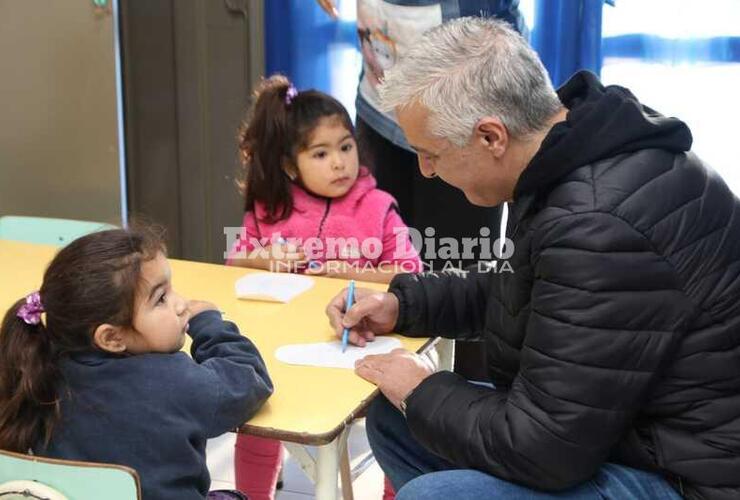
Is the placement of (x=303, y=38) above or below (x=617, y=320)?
above

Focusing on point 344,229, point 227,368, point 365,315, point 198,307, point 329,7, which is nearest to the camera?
point 227,368

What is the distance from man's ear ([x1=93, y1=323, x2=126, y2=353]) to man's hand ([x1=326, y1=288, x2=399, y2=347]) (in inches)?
17.7

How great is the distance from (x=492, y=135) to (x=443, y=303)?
48 cm

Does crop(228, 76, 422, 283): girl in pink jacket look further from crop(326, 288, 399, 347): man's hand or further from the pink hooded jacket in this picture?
crop(326, 288, 399, 347): man's hand

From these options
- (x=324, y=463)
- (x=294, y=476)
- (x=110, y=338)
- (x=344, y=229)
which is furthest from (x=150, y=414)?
(x=294, y=476)

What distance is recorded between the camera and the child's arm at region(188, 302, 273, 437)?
1398 millimetres

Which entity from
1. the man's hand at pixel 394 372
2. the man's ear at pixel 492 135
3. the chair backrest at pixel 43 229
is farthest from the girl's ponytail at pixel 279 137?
the man's ear at pixel 492 135

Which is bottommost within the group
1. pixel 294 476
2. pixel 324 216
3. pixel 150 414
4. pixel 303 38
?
pixel 294 476

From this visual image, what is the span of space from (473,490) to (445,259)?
144 cm

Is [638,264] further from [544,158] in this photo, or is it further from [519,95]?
[519,95]

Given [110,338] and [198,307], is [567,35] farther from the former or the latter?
[110,338]

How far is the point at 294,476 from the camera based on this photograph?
8.58ft

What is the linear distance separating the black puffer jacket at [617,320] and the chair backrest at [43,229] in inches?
55.1

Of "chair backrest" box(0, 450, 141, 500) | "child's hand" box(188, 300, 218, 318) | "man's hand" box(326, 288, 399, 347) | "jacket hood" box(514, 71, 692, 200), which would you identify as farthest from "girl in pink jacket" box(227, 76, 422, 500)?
"chair backrest" box(0, 450, 141, 500)
